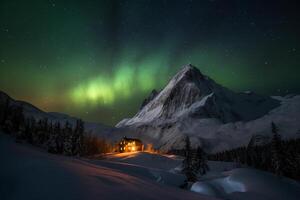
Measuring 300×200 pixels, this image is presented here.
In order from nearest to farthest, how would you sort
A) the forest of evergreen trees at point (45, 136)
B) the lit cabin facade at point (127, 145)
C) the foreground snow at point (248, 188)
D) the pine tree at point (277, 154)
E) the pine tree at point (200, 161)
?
the foreground snow at point (248, 188) → the pine tree at point (200, 161) → the pine tree at point (277, 154) → the forest of evergreen trees at point (45, 136) → the lit cabin facade at point (127, 145)

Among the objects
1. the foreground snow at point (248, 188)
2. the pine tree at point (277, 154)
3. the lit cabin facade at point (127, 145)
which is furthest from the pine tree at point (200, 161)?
the lit cabin facade at point (127, 145)

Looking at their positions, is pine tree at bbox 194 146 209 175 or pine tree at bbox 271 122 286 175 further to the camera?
pine tree at bbox 271 122 286 175

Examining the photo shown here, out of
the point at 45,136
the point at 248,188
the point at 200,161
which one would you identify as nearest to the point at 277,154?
the point at 200,161

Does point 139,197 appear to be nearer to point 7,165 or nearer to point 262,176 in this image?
point 7,165

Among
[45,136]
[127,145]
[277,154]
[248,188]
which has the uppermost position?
[45,136]

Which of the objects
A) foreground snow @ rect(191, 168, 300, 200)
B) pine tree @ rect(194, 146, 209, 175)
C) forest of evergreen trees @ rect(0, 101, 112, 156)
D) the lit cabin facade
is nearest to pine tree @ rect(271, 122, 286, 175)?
pine tree @ rect(194, 146, 209, 175)

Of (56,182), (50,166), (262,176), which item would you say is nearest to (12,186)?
(56,182)

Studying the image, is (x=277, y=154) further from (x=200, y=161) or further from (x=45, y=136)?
(x=45, y=136)

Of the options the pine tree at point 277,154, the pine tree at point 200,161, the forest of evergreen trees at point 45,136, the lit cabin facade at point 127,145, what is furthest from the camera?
the lit cabin facade at point 127,145

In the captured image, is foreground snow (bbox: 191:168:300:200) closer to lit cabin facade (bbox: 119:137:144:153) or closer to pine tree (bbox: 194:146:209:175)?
pine tree (bbox: 194:146:209:175)

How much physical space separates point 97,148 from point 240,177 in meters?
Result: 109

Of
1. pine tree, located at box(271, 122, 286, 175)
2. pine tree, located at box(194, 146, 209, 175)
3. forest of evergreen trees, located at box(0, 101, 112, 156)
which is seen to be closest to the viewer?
pine tree, located at box(194, 146, 209, 175)

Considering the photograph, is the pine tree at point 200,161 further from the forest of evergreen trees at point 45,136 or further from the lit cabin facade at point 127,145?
the lit cabin facade at point 127,145

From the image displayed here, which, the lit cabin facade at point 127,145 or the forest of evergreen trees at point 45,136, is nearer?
the forest of evergreen trees at point 45,136
